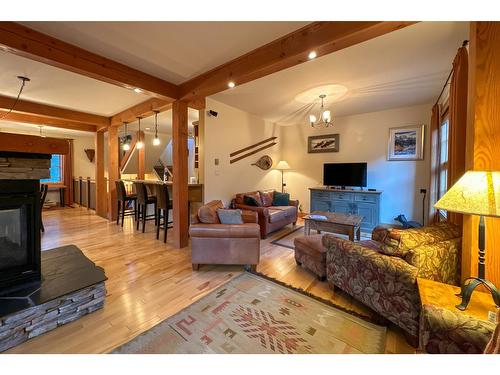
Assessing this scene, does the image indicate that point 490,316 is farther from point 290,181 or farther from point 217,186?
point 290,181

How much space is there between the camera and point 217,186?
425 cm

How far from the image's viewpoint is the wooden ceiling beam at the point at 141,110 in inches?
143

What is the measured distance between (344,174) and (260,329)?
4.18 meters

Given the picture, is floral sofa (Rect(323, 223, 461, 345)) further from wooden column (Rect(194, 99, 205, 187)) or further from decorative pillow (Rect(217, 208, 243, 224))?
wooden column (Rect(194, 99, 205, 187))

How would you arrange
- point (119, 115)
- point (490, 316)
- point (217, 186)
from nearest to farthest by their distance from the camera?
point (490, 316), point (217, 186), point (119, 115)

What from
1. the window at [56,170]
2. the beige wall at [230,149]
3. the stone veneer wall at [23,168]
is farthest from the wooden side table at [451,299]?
the window at [56,170]

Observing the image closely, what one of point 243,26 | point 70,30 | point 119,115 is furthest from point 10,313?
point 119,115

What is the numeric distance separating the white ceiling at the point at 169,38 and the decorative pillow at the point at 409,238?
2.03 m

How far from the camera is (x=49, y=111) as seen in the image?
4.22 m

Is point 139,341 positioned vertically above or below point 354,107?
below

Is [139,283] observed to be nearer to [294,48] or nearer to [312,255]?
[312,255]

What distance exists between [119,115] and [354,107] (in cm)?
533

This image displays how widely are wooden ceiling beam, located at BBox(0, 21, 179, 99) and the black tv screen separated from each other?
411 centimetres

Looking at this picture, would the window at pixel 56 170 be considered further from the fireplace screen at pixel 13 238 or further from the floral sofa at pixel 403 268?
the floral sofa at pixel 403 268
